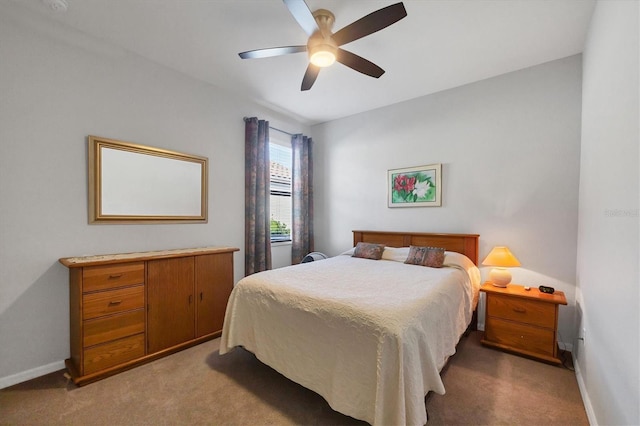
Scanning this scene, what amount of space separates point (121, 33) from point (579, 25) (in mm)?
3942

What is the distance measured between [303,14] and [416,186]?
2501 mm

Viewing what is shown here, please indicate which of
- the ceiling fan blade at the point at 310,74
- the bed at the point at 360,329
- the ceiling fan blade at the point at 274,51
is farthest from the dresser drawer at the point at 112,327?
the ceiling fan blade at the point at 310,74

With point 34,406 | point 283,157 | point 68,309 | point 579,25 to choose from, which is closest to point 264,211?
point 283,157

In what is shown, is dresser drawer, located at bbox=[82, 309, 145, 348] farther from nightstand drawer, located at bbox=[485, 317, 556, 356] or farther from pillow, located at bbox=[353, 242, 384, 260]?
nightstand drawer, located at bbox=[485, 317, 556, 356]

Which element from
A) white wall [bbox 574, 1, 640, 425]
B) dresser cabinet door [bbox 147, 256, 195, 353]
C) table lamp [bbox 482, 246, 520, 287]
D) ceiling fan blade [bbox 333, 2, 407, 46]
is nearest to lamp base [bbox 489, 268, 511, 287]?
table lamp [bbox 482, 246, 520, 287]

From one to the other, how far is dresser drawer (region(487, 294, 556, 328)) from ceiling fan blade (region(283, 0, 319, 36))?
286cm

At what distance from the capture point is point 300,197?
4309mm

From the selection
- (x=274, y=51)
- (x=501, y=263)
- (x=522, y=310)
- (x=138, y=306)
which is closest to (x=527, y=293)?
(x=522, y=310)

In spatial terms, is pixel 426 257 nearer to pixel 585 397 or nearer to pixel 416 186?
pixel 416 186

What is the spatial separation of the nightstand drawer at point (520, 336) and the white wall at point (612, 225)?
0.86 feet

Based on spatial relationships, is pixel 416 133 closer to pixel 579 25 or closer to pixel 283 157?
pixel 579 25

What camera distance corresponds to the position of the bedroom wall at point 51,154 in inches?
79.5

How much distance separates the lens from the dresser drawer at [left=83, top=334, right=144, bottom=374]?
6.76 feet

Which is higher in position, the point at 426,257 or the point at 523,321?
the point at 426,257
